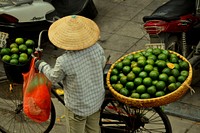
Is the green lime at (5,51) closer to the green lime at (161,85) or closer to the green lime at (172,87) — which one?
the green lime at (161,85)

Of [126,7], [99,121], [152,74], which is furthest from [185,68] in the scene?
[126,7]

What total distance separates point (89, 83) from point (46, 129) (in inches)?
54.9

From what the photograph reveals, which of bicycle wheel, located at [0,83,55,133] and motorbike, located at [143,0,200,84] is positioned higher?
motorbike, located at [143,0,200,84]

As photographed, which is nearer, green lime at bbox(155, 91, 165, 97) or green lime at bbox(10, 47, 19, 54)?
green lime at bbox(155, 91, 165, 97)

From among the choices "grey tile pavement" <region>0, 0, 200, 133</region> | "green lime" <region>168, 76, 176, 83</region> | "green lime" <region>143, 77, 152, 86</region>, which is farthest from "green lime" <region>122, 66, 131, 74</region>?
"grey tile pavement" <region>0, 0, 200, 133</region>

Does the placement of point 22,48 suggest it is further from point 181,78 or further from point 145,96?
point 181,78

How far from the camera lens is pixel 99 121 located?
5.25 m

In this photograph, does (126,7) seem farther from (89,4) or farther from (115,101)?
(115,101)

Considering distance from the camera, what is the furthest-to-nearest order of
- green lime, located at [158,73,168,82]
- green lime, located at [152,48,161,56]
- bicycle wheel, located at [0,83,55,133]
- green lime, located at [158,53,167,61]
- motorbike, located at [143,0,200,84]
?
1. motorbike, located at [143,0,200,84]
2. bicycle wheel, located at [0,83,55,133]
3. green lime, located at [152,48,161,56]
4. green lime, located at [158,53,167,61]
5. green lime, located at [158,73,168,82]

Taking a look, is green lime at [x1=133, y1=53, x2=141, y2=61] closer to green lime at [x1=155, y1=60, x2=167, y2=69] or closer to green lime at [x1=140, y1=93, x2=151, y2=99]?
green lime at [x1=155, y1=60, x2=167, y2=69]

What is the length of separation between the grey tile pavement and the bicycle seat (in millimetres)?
1081

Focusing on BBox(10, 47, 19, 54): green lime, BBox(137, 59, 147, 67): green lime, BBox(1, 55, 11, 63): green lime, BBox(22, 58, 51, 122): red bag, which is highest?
BBox(10, 47, 19, 54): green lime

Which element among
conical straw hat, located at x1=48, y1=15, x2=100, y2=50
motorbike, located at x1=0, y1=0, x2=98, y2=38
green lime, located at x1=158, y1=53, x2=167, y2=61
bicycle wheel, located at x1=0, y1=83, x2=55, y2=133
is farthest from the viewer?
motorbike, located at x1=0, y1=0, x2=98, y2=38

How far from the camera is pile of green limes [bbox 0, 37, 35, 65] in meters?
4.96
